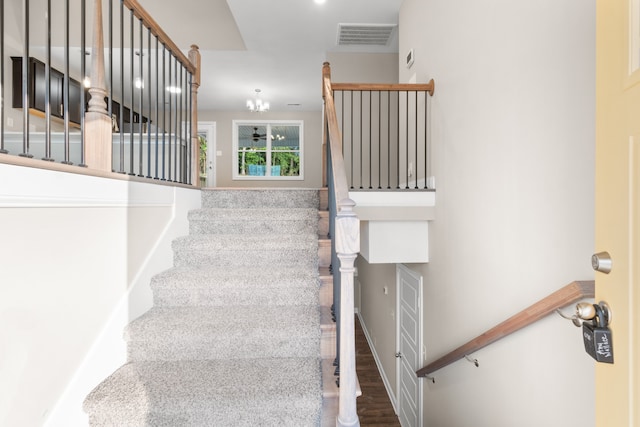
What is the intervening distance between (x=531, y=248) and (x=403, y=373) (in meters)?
→ 2.83

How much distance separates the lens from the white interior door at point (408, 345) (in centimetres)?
323

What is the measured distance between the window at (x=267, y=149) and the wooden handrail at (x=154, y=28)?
17.3 ft

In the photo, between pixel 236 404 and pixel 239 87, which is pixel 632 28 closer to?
pixel 236 404

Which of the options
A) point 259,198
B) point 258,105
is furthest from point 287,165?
point 259,198

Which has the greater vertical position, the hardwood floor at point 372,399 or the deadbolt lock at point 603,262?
the deadbolt lock at point 603,262

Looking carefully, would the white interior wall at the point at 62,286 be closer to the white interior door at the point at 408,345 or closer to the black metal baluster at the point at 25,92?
the black metal baluster at the point at 25,92

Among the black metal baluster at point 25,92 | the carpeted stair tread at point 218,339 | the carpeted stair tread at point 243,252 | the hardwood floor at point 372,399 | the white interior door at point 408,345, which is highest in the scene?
the black metal baluster at point 25,92

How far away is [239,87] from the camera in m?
6.36

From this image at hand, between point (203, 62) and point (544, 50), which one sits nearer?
point (544, 50)

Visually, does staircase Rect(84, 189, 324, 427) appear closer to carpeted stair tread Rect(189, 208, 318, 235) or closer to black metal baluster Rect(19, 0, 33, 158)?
carpeted stair tread Rect(189, 208, 318, 235)

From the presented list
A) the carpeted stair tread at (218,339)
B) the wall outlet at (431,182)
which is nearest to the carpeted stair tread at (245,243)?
the carpeted stair tread at (218,339)

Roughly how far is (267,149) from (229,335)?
22.0 feet

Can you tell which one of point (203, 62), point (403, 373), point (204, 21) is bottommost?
point (403, 373)

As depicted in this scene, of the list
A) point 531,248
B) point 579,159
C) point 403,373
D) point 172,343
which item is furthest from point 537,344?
point 403,373
